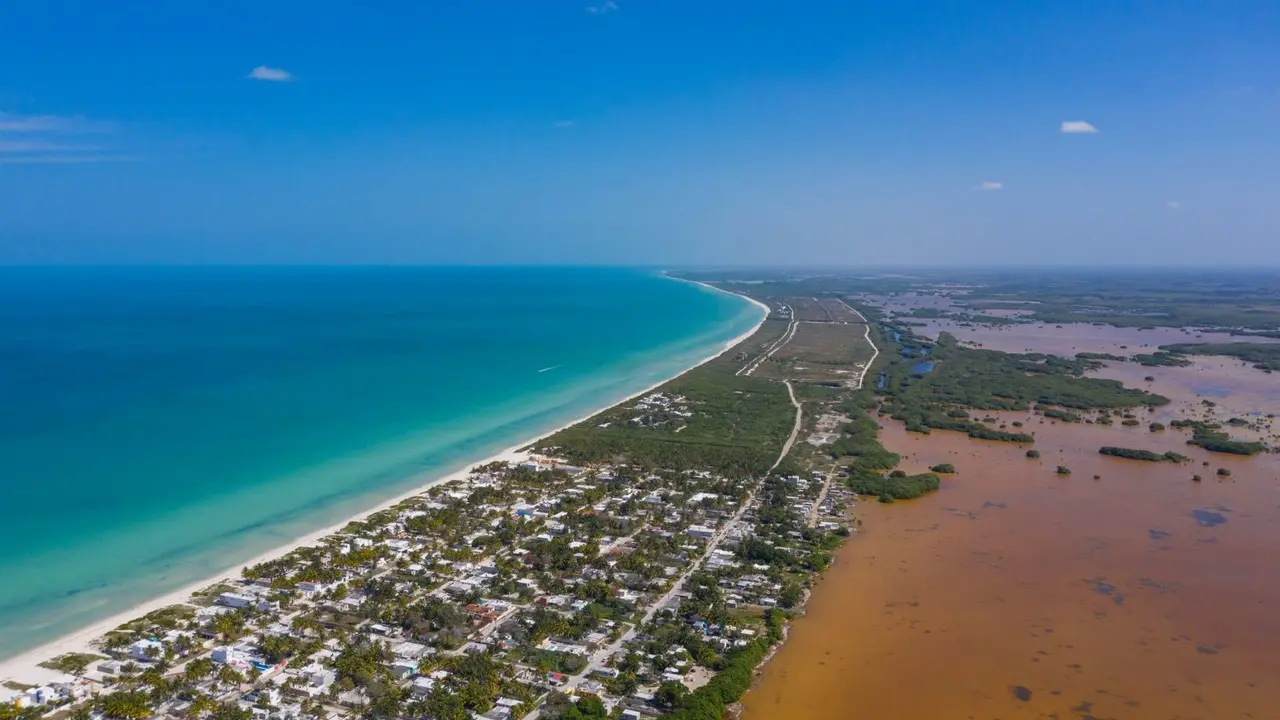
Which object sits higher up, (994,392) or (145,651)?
(994,392)

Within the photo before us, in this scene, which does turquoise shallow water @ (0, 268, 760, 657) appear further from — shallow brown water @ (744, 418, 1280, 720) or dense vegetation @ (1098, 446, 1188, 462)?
dense vegetation @ (1098, 446, 1188, 462)

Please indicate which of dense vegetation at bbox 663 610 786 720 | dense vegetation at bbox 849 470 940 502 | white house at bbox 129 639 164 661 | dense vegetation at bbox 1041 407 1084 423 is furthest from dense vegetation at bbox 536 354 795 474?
white house at bbox 129 639 164 661

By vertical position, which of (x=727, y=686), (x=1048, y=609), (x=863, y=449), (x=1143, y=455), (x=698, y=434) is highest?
(x=698, y=434)

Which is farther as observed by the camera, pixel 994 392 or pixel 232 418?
pixel 994 392

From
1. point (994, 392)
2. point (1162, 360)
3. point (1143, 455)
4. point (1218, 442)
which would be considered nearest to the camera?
point (1143, 455)

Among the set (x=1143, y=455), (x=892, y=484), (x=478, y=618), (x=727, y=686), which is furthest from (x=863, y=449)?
(x=478, y=618)

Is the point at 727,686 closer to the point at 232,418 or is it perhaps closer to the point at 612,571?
the point at 612,571
